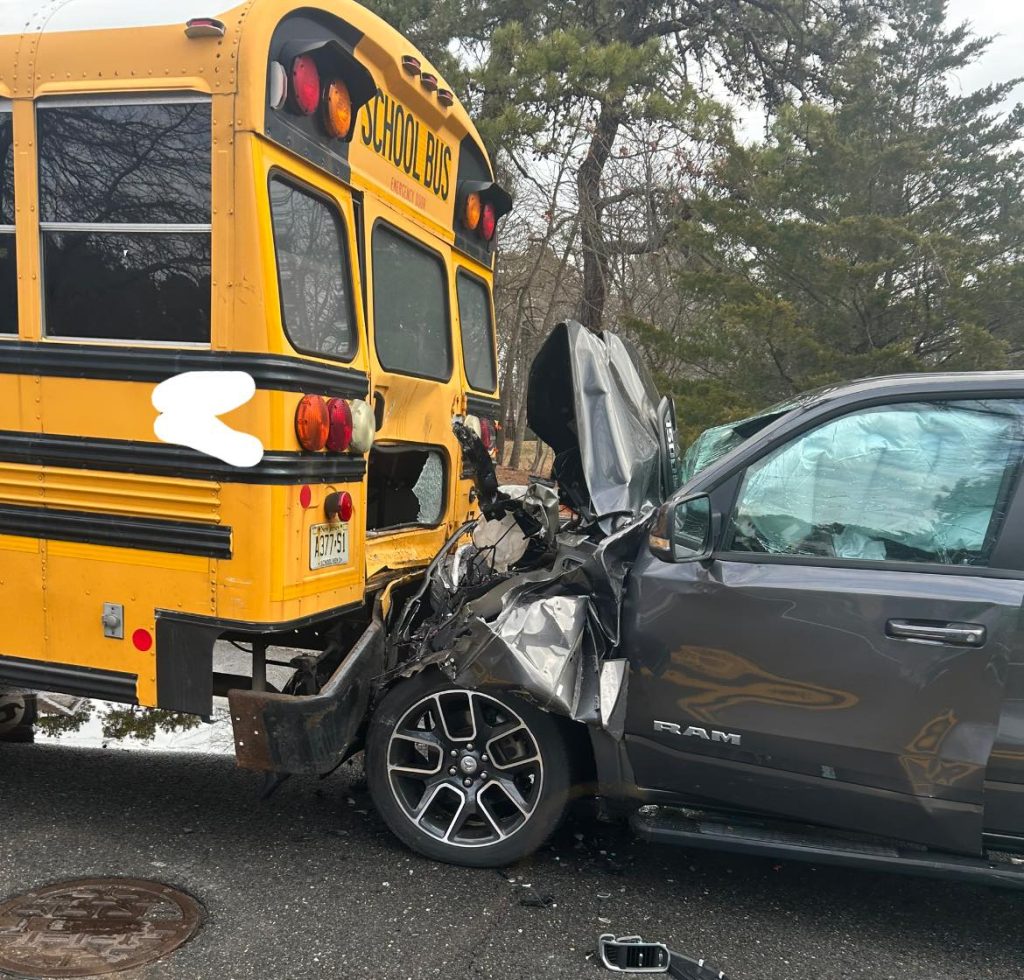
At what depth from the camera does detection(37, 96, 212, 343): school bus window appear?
Result: 10.3 ft

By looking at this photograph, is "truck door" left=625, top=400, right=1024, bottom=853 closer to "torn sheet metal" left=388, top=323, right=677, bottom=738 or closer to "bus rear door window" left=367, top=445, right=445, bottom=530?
"torn sheet metal" left=388, top=323, right=677, bottom=738

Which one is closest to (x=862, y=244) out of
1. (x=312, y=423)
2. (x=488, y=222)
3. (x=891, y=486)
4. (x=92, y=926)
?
(x=488, y=222)

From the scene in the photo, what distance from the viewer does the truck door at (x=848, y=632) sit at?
9.28ft

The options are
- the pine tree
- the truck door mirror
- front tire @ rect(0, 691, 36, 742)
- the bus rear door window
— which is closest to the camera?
the truck door mirror

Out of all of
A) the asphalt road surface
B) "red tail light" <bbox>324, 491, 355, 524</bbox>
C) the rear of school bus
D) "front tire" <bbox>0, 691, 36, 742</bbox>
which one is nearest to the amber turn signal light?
the rear of school bus

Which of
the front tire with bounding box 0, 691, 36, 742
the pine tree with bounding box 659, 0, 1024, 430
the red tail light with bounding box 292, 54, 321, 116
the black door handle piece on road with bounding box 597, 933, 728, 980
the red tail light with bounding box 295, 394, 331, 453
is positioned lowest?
the black door handle piece on road with bounding box 597, 933, 728, 980

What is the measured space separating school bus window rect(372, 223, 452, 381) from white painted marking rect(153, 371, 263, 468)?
109 centimetres

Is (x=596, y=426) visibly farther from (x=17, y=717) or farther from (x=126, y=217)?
(x=17, y=717)

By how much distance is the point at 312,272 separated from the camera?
11.3 ft

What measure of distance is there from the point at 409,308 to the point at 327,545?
1484 millimetres

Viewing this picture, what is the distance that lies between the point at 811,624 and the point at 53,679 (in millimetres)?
2712

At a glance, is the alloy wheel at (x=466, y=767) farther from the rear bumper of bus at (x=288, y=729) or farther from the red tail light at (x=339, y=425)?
the red tail light at (x=339, y=425)

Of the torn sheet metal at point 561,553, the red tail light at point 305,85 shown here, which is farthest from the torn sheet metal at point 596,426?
the red tail light at point 305,85

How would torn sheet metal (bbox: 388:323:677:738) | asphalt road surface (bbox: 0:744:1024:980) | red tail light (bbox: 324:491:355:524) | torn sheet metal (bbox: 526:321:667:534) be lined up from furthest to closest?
1. torn sheet metal (bbox: 526:321:667:534)
2. red tail light (bbox: 324:491:355:524)
3. torn sheet metal (bbox: 388:323:677:738)
4. asphalt road surface (bbox: 0:744:1024:980)
